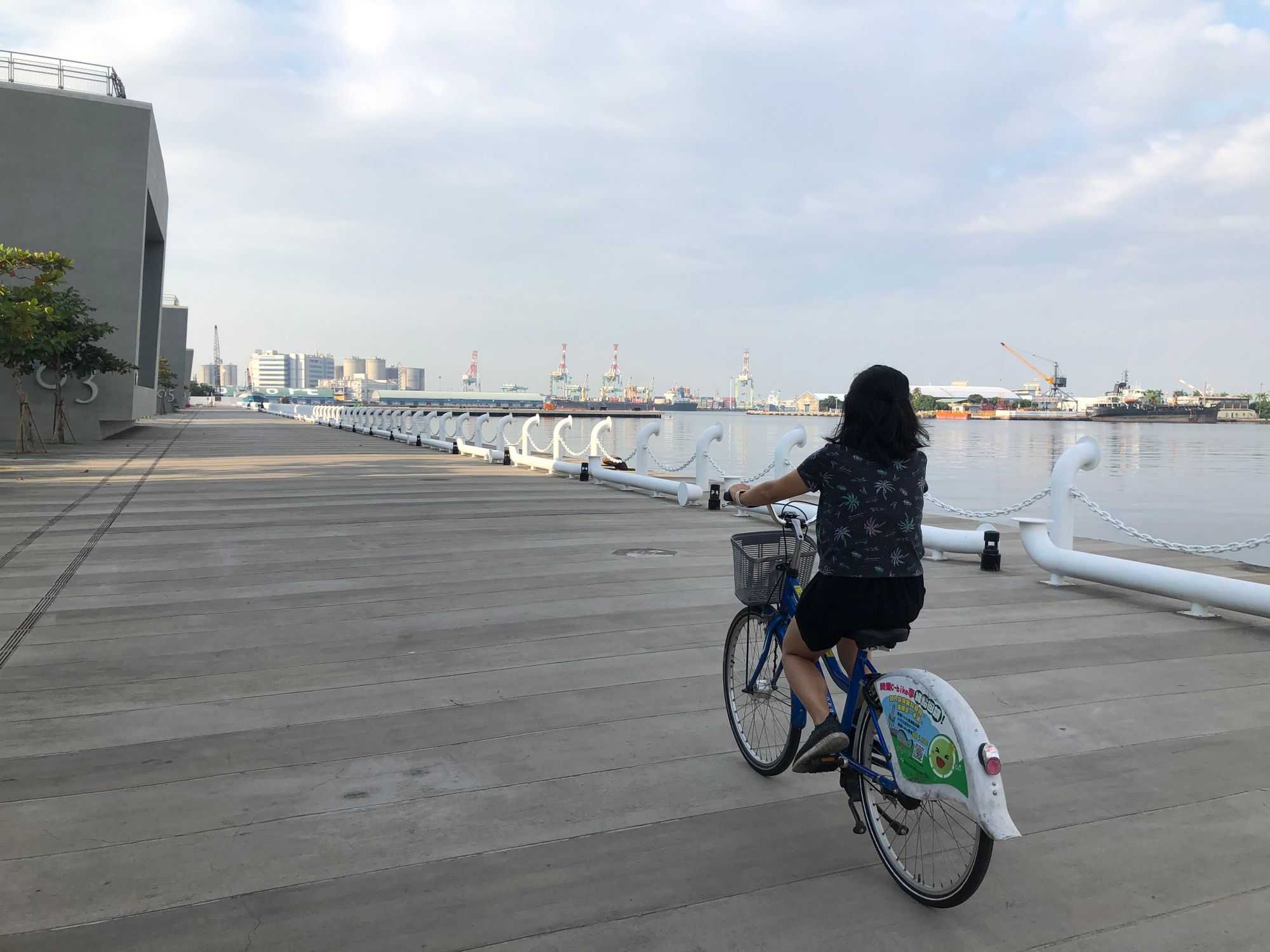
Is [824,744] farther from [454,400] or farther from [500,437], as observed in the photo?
[454,400]

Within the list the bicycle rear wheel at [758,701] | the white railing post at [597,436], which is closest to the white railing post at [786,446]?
the white railing post at [597,436]

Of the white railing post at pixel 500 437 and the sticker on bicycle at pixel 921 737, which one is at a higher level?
the white railing post at pixel 500 437

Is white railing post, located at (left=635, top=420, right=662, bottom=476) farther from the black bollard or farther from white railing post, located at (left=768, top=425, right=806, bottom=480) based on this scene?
the black bollard

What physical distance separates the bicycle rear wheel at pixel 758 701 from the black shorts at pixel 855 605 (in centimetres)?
51

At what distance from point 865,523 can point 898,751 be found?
27.3 inches

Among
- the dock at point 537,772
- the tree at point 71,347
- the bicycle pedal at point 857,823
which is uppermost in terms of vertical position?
the tree at point 71,347

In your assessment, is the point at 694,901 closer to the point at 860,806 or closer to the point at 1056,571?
the point at 860,806

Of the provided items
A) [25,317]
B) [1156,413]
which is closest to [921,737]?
[25,317]

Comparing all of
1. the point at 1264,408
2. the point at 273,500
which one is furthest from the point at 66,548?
the point at 1264,408

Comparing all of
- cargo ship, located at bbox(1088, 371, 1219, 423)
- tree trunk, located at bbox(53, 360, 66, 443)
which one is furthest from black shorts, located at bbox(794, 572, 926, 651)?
cargo ship, located at bbox(1088, 371, 1219, 423)

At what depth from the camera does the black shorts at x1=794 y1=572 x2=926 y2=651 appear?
2938 mm

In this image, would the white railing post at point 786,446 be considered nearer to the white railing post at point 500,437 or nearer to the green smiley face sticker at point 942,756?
the green smiley face sticker at point 942,756

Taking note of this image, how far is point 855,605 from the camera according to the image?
295 cm

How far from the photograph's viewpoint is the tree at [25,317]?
61.9ft
